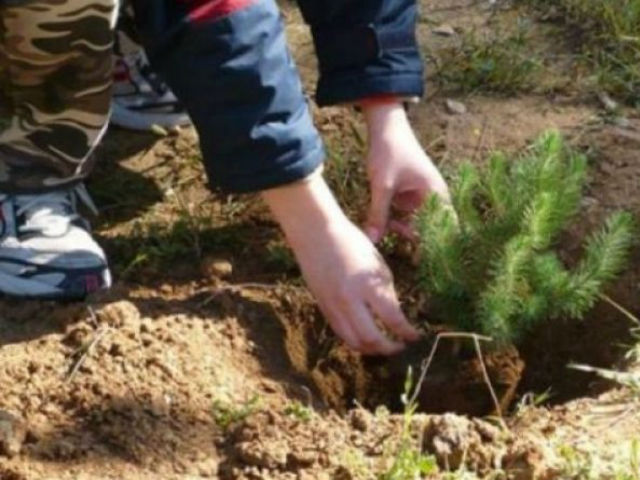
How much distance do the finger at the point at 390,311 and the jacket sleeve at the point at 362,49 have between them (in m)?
0.43

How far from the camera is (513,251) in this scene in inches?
100

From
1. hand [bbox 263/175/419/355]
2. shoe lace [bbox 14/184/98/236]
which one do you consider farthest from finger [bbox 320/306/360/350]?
shoe lace [bbox 14/184/98/236]

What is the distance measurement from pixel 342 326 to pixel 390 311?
3.2 inches

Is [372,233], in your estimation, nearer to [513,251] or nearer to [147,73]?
[513,251]

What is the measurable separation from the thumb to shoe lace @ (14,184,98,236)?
56 centimetres

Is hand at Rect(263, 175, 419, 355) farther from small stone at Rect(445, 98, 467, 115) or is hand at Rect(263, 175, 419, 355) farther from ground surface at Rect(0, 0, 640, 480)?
small stone at Rect(445, 98, 467, 115)

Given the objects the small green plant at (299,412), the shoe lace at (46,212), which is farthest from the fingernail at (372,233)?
the shoe lace at (46,212)

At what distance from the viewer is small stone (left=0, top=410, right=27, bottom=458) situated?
7.89 feet

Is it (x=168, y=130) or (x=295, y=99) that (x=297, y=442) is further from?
(x=168, y=130)

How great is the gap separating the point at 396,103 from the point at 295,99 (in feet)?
1.05

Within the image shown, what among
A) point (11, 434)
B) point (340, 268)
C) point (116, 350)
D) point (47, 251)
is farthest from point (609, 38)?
point (11, 434)

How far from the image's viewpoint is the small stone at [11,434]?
94.7 inches

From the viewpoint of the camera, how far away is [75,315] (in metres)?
2.73

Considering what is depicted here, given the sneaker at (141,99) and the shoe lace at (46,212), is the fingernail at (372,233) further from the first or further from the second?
the sneaker at (141,99)
